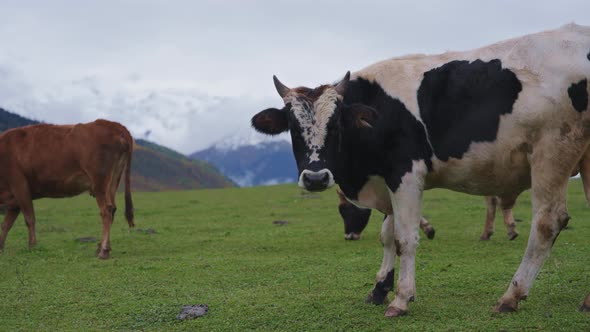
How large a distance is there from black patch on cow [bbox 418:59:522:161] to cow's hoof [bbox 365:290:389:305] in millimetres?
1847

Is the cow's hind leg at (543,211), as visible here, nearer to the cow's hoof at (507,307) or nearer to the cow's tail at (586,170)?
the cow's hoof at (507,307)

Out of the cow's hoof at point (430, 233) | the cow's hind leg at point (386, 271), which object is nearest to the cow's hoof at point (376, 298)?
the cow's hind leg at point (386, 271)

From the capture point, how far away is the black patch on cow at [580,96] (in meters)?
6.78

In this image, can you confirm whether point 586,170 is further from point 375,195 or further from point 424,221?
point 424,221

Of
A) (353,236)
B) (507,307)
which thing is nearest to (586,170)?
(507,307)

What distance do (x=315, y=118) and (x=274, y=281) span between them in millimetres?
3360

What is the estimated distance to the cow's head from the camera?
7.18 m

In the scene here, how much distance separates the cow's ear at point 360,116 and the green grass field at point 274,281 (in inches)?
83.9

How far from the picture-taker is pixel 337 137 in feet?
24.9

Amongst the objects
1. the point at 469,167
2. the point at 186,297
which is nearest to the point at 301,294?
the point at 186,297

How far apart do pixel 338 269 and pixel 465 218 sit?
968cm

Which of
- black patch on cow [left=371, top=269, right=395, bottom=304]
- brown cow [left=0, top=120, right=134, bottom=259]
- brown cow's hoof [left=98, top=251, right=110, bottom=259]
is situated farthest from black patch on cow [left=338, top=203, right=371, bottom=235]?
black patch on cow [left=371, top=269, right=395, bottom=304]

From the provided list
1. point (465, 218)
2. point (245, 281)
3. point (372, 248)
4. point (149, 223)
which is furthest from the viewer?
point (149, 223)

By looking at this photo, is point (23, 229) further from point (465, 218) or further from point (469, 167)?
point (469, 167)
